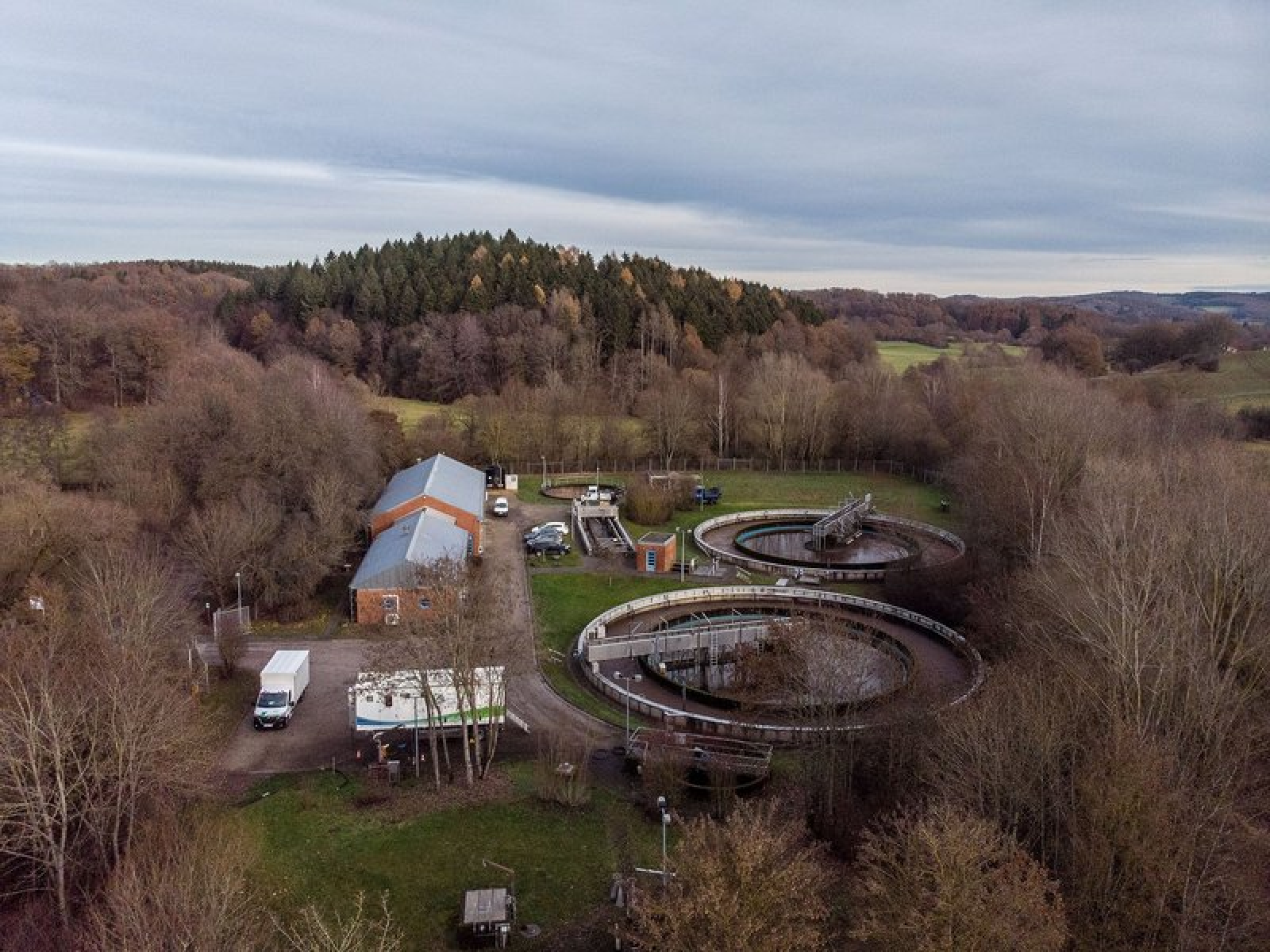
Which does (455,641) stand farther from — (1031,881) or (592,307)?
(592,307)

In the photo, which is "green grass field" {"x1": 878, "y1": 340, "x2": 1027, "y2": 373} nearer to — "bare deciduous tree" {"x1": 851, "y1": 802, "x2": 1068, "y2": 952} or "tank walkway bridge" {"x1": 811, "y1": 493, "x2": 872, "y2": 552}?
"tank walkway bridge" {"x1": 811, "y1": 493, "x2": 872, "y2": 552}

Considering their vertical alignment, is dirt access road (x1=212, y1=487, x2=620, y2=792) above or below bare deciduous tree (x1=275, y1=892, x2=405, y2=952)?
below

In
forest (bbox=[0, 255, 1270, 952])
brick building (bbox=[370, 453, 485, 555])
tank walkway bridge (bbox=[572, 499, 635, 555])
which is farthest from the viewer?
tank walkway bridge (bbox=[572, 499, 635, 555])

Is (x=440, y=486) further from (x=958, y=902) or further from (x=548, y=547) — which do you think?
(x=958, y=902)

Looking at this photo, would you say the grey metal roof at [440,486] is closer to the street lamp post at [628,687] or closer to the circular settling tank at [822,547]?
the circular settling tank at [822,547]

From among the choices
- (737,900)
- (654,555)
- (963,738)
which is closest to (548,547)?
(654,555)

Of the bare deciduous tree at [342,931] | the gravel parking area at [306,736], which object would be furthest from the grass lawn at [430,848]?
the gravel parking area at [306,736]

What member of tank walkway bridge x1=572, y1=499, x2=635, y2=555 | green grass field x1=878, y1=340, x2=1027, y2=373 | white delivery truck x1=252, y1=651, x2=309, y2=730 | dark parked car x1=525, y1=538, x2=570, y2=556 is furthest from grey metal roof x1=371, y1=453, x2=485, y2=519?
green grass field x1=878, y1=340, x2=1027, y2=373

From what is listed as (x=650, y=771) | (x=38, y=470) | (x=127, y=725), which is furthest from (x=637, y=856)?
(x=38, y=470)
